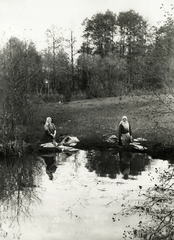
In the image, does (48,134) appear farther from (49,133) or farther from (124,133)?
(124,133)

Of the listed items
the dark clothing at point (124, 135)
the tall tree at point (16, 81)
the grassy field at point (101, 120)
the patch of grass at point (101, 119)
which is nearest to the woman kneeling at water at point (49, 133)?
the tall tree at point (16, 81)

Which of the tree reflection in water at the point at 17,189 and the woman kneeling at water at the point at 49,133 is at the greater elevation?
the woman kneeling at water at the point at 49,133

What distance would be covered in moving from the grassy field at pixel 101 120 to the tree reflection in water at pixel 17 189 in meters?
5.41

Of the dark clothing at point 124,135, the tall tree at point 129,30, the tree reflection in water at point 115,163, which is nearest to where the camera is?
the tree reflection in water at point 115,163

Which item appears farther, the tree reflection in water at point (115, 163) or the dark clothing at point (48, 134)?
the dark clothing at point (48, 134)

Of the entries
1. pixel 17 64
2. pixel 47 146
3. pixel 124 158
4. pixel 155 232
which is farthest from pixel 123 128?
pixel 155 232

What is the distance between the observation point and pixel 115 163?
15.3 meters

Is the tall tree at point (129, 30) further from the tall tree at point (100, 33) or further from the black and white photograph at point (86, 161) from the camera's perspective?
the black and white photograph at point (86, 161)

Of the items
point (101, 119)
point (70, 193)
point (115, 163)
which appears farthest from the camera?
point (101, 119)

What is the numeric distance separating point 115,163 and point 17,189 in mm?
5129

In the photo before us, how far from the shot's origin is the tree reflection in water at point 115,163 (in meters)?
13.7

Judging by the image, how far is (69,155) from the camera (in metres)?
17.2

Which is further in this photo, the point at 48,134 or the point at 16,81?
the point at 16,81

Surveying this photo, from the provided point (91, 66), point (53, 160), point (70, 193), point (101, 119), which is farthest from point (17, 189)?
point (91, 66)
